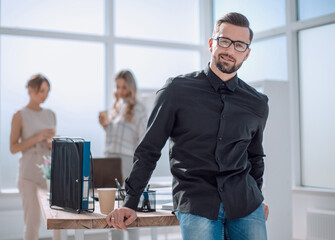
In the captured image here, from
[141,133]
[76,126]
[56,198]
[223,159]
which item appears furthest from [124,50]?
[223,159]

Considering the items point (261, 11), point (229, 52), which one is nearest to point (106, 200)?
point (229, 52)

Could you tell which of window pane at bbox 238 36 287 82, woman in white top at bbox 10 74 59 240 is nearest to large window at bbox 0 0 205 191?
window pane at bbox 238 36 287 82

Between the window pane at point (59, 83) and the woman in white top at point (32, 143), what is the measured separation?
1.61 meters

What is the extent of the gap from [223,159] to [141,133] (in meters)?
2.55

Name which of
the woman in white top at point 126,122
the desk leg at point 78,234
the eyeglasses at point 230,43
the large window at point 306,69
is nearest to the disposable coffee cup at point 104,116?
the woman in white top at point 126,122

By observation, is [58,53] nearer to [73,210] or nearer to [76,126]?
[76,126]

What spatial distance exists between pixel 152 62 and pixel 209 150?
450 centimetres

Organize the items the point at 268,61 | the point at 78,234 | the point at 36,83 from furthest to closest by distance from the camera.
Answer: the point at 268,61
the point at 36,83
the point at 78,234

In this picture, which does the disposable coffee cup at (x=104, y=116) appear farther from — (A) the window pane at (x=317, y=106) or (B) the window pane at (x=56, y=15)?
(A) the window pane at (x=317, y=106)

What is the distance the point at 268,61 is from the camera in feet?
17.4

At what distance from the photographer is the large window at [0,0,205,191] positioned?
16.7ft

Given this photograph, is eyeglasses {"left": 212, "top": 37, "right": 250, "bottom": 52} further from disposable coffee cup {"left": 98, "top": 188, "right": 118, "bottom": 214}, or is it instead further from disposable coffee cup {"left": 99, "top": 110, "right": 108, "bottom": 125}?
disposable coffee cup {"left": 99, "top": 110, "right": 108, "bottom": 125}

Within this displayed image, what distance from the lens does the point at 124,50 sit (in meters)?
5.71

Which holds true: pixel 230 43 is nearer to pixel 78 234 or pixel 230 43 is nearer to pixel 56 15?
pixel 78 234
